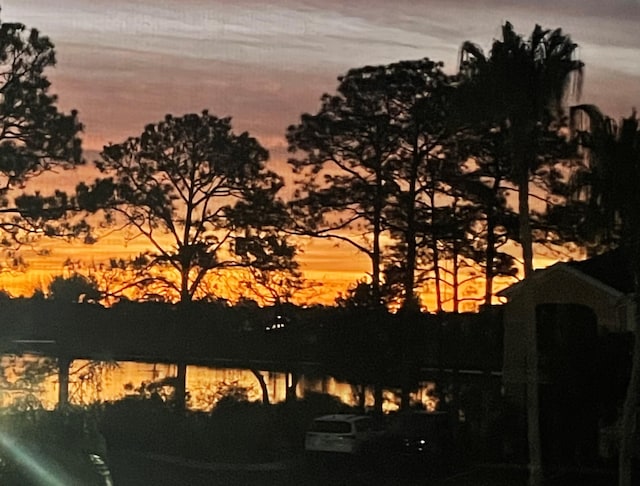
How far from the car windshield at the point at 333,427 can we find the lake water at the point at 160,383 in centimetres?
762

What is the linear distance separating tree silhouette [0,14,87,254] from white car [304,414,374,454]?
8414mm

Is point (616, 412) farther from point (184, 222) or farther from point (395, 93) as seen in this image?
point (184, 222)

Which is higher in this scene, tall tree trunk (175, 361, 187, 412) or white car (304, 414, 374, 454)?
tall tree trunk (175, 361, 187, 412)

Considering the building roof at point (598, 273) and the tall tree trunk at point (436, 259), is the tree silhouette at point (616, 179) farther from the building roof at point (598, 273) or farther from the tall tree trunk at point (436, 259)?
the tall tree trunk at point (436, 259)

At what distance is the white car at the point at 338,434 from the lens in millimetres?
29016

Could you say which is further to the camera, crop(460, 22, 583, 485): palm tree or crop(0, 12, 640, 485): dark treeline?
crop(0, 12, 640, 485): dark treeline

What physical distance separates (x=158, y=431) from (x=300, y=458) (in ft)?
17.3

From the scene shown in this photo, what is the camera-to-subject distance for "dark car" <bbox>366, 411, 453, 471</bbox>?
28.6 metres

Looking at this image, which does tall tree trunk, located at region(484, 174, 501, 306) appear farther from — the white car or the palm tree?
the palm tree

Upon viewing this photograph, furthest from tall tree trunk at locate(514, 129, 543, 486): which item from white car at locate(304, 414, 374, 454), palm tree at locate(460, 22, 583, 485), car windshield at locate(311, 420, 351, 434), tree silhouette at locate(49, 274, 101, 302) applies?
tree silhouette at locate(49, 274, 101, 302)

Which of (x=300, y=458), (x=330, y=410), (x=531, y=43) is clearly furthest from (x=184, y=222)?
(x=531, y=43)

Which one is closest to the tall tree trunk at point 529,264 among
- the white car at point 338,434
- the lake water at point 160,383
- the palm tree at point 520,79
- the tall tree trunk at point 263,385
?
the palm tree at point 520,79

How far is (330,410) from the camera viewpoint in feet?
119

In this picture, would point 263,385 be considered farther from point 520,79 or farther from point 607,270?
point 520,79
